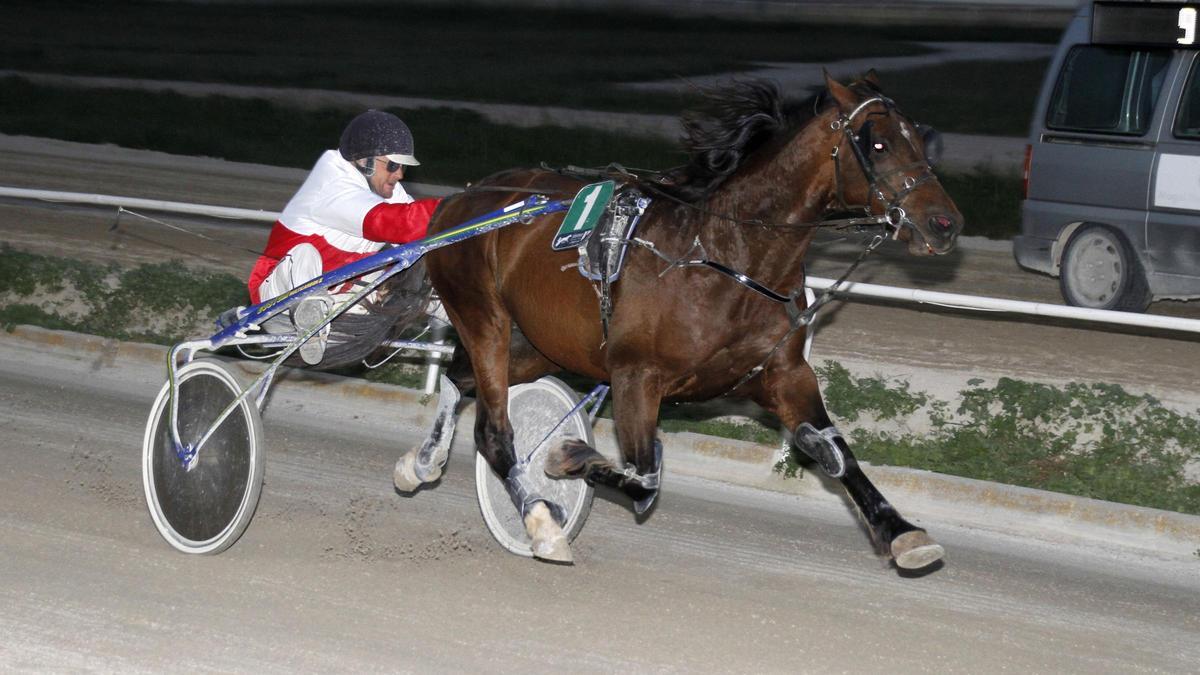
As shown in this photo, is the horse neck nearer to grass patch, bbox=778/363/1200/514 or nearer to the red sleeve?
the red sleeve

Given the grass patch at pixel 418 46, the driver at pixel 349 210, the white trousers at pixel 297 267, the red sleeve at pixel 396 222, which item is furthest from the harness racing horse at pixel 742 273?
the grass patch at pixel 418 46

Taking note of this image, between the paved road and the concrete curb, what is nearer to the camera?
the paved road

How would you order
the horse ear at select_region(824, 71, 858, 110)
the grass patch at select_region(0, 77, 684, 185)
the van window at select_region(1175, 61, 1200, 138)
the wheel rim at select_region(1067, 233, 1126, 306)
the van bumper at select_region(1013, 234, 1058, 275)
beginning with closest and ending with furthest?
the horse ear at select_region(824, 71, 858, 110) → the van window at select_region(1175, 61, 1200, 138) → the wheel rim at select_region(1067, 233, 1126, 306) → the van bumper at select_region(1013, 234, 1058, 275) → the grass patch at select_region(0, 77, 684, 185)

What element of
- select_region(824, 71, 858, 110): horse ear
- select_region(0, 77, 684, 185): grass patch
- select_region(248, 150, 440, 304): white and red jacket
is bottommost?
select_region(0, 77, 684, 185): grass patch

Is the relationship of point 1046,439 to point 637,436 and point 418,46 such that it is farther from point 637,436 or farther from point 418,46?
point 418,46

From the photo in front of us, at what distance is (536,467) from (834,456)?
142 centimetres

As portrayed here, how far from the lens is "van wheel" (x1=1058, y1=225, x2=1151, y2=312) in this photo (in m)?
9.45

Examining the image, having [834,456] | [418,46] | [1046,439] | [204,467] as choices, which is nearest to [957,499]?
[1046,439]

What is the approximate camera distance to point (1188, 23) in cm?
838

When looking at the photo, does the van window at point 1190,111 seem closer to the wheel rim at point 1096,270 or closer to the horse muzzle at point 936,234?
the wheel rim at point 1096,270

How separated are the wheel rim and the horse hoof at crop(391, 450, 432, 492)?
5475mm

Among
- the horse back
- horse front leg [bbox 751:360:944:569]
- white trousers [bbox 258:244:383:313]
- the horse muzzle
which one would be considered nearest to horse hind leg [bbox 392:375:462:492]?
the horse back

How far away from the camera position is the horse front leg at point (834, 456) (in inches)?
185

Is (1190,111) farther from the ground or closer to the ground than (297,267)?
farther from the ground
